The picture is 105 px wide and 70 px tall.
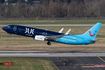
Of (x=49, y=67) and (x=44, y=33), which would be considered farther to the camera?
(x=44, y=33)

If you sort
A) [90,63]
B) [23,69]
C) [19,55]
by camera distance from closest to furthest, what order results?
1. [23,69]
2. [90,63]
3. [19,55]

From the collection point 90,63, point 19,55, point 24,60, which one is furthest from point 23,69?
point 90,63

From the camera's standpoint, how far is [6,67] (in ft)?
142

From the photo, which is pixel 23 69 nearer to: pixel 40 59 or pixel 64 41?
pixel 40 59

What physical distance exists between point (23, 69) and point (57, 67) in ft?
25.5

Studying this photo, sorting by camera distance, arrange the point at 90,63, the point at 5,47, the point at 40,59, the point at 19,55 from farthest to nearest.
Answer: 1. the point at 5,47
2. the point at 19,55
3. the point at 40,59
4. the point at 90,63

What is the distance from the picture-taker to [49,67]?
143ft

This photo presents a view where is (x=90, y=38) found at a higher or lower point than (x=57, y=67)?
higher

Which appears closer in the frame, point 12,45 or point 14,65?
point 14,65

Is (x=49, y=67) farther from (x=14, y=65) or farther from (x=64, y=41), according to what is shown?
(x=64, y=41)

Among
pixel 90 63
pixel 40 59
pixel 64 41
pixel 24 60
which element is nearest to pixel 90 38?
pixel 64 41

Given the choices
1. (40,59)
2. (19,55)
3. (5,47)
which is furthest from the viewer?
(5,47)

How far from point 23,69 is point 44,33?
18.9m

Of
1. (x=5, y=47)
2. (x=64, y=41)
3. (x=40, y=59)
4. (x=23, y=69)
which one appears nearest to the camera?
(x=23, y=69)
